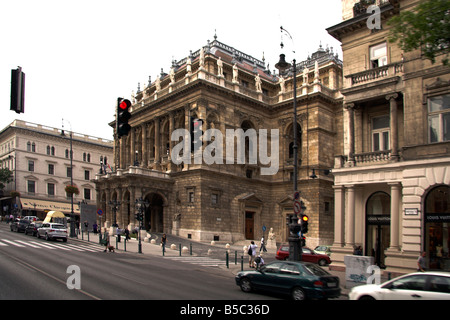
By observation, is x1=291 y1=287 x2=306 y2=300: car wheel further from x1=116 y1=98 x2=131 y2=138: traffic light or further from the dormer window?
the dormer window

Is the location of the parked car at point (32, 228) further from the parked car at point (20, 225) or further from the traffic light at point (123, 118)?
the traffic light at point (123, 118)

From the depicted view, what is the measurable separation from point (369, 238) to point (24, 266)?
58.6 feet

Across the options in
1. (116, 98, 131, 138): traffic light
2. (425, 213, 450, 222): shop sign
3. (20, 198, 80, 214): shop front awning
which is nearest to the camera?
(116, 98, 131, 138): traffic light

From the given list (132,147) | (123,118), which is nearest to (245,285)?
(123,118)

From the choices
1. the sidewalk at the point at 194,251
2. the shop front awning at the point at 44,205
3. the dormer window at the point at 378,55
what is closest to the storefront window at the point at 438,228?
the sidewalk at the point at 194,251

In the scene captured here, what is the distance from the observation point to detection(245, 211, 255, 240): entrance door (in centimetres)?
4956

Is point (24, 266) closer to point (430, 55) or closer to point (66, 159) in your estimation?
point (430, 55)

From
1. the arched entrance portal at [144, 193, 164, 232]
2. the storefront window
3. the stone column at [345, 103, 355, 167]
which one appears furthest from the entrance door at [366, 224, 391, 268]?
the arched entrance portal at [144, 193, 164, 232]

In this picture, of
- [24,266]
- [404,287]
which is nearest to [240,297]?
[404,287]

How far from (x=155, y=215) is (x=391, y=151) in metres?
34.3

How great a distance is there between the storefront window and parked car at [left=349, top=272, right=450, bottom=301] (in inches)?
399

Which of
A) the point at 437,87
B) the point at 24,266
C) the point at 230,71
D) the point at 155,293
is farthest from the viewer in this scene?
the point at 230,71

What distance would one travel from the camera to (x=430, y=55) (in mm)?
15648

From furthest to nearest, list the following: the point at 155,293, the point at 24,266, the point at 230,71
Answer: the point at 230,71, the point at 24,266, the point at 155,293
